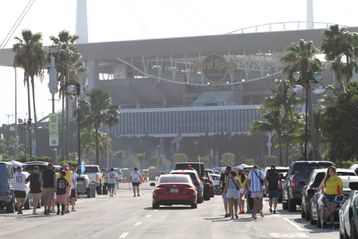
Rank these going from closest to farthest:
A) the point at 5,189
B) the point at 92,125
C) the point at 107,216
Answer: the point at 107,216 < the point at 5,189 < the point at 92,125

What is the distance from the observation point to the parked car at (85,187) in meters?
55.7

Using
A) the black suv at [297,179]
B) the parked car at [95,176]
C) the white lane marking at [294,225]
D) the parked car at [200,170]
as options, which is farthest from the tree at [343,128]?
the white lane marking at [294,225]

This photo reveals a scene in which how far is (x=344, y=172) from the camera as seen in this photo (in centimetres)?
2962

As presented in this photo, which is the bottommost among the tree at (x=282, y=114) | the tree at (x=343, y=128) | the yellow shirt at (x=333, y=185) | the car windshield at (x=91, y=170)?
the car windshield at (x=91, y=170)

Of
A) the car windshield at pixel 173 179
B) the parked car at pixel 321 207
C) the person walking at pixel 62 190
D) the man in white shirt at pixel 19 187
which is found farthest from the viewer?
the car windshield at pixel 173 179

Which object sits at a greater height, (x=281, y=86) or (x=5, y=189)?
(x=281, y=86)

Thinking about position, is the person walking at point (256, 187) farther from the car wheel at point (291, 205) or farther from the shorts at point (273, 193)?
the car wheel at point (291, 205)

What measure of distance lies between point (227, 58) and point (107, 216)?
158m

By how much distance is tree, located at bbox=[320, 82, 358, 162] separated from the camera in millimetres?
55506

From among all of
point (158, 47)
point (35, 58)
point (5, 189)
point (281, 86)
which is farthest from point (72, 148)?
point (5, 189)

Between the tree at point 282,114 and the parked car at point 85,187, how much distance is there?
40.3 meters

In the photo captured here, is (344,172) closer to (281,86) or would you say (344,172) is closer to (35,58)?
(35,58)

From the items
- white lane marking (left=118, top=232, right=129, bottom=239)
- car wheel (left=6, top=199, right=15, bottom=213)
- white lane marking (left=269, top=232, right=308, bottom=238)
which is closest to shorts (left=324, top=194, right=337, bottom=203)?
white lane marking (left=269, top=232, right=308, bottom=238)

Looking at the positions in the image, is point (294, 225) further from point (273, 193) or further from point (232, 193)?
point (273, 193)
